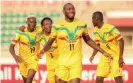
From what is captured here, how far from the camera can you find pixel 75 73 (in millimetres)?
11367

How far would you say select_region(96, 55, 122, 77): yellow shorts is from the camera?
44.6ft

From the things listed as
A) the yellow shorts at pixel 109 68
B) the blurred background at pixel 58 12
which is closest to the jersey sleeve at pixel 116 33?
the yellow shorts at pixel 109 68

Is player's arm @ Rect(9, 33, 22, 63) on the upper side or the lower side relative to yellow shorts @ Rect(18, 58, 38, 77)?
upper

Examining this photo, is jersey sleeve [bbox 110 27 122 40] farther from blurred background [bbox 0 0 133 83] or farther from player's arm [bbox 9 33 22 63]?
blurred background [bbox 0 0 133 83]

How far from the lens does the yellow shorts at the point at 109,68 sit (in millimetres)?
13581

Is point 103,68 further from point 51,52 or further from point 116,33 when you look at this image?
point 51,52

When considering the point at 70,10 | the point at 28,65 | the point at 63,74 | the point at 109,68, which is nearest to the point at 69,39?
the point at 70,10

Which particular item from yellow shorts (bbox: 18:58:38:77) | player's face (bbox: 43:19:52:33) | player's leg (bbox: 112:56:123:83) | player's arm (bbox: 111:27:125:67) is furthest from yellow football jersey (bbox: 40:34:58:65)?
player's arm (bbox: 111:27:125:67)

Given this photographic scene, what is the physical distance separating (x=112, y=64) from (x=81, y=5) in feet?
106

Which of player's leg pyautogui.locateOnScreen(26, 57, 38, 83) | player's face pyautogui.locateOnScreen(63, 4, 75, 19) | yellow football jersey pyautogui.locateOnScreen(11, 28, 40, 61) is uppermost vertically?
player's face pyautogui.locateOnScreen(63, 4, 75, 19)

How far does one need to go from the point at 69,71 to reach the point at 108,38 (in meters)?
2.32

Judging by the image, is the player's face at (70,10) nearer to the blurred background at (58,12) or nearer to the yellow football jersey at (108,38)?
the yellow football jersey at (108,38)

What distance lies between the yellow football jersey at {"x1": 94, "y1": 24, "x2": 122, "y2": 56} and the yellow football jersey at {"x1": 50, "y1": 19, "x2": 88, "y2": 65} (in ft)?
7.07

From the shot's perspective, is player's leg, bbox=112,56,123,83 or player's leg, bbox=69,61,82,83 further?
player's leg, bbox=112,56,123,83
